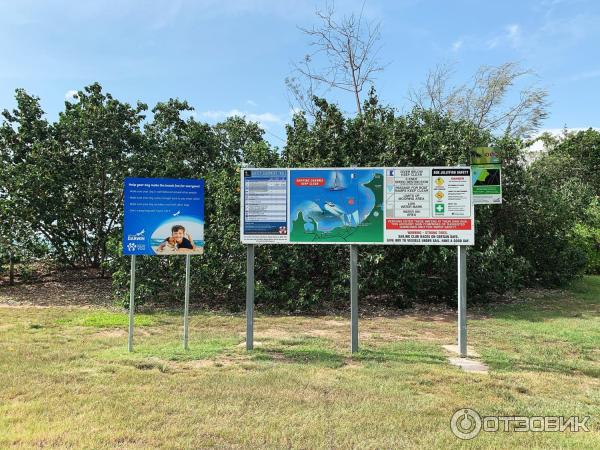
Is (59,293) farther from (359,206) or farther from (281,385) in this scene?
(281,385)

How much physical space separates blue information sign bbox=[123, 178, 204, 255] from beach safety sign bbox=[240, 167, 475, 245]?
0.79 metres

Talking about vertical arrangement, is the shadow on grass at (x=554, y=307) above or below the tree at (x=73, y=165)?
below

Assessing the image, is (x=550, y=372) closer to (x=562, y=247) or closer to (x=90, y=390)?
(x=90, y=390)

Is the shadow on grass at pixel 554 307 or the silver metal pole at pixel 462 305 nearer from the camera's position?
the silver metal pole at pixel 462 305

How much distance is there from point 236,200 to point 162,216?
404 cm

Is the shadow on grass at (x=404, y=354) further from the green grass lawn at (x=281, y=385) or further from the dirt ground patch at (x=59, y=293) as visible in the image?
the dirt ground patch at (x=59, y=293)

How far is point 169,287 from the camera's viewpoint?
11.7m

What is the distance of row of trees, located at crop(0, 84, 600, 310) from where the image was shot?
11.4m

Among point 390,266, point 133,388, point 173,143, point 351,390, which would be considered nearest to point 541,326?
point 390,266

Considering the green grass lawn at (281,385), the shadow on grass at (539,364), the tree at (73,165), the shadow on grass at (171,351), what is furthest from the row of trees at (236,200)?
the shadow on grass at (539,364)

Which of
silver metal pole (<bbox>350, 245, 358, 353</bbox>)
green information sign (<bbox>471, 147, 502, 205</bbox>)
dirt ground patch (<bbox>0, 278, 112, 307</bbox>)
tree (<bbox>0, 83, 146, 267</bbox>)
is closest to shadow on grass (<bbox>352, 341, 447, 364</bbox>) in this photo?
silver metal pole (<bbox>350, 245, 358, 353</bbox>)

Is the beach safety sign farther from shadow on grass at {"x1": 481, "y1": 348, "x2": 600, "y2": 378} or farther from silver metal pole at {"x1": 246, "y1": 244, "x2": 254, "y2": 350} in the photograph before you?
shadow on grass at {"x1": 481, "y1": 348, "x2": 600, "y2": 378}

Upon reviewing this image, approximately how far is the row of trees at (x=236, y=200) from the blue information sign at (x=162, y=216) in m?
3.63

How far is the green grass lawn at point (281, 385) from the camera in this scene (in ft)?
13.3
